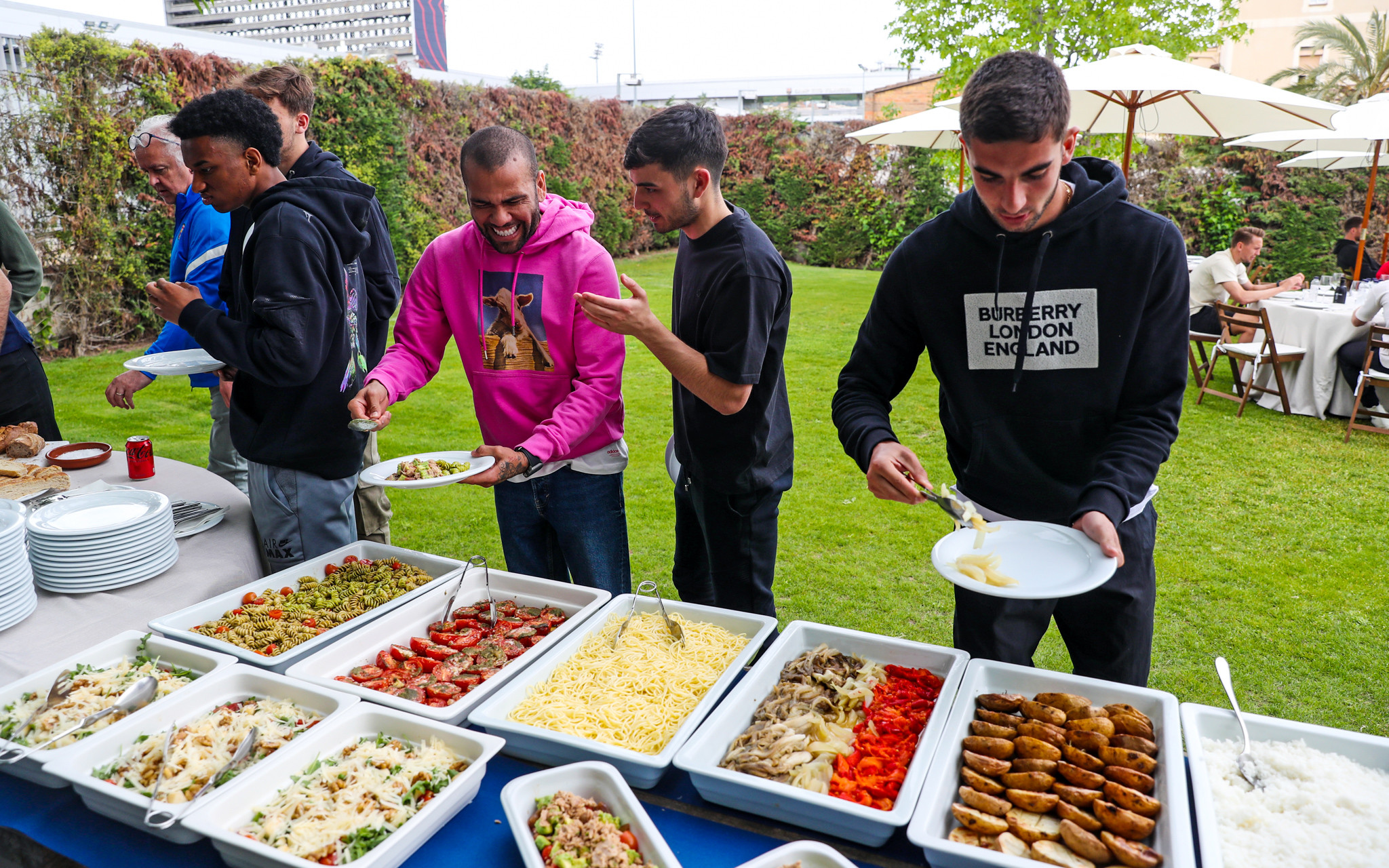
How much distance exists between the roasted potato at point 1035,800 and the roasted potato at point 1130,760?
136 millimetres

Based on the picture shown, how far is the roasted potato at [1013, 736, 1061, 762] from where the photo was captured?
1.42 metres

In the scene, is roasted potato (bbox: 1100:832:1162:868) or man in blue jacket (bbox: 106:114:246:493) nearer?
roasted potato (bbox: 1100:832:1162:868)

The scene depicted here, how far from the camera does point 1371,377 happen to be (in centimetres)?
643

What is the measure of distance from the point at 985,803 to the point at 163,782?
1372mm

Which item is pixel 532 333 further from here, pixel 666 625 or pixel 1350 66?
pixel 1350 66

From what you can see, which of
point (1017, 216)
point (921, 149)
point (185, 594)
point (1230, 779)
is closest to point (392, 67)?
point (921, 149)

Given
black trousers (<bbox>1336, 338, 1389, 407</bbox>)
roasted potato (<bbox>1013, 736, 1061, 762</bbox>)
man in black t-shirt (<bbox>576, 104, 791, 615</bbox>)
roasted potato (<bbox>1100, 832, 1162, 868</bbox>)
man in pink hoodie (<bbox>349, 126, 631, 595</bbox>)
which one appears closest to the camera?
roasted potato (<bbox>1100, 832, 1162, 868</bbox>)

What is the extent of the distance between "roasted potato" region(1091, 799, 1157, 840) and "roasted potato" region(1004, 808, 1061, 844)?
0.22 feet

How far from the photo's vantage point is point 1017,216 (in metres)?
1.73

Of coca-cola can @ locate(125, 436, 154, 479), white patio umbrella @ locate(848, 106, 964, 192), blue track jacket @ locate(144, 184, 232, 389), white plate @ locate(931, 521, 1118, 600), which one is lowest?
coca-cola can @ locate(125, 436, 154, 479)

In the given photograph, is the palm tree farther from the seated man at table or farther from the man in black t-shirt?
the man in black t-shirt

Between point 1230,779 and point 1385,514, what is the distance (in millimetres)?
4960

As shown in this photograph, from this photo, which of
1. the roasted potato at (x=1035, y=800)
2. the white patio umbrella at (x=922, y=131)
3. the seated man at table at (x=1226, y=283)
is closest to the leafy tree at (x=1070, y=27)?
the white patio umbrella at (x=922, y=131)

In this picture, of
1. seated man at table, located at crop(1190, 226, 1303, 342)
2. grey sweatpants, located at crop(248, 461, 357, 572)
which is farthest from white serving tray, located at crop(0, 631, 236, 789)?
seated man at table, located at crop(1190, 226, 1303, 342)
